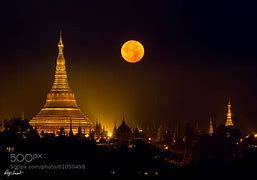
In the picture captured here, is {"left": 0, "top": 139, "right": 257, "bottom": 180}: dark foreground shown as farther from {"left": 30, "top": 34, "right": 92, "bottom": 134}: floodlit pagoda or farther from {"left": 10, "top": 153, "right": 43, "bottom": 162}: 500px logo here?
{"left": 30, "top": 34, "right": 92, "bottom": 134}: floodlit pagoda

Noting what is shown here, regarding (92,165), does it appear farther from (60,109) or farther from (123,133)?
(60,109)

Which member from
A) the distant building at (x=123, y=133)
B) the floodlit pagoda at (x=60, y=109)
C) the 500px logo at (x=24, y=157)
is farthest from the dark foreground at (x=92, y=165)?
the floodlit pagoda at (x=60, y=109)

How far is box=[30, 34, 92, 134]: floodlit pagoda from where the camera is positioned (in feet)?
240

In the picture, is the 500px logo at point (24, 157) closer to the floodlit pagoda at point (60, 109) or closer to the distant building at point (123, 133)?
the distant building at point (123, 133)

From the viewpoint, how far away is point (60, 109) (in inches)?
2923

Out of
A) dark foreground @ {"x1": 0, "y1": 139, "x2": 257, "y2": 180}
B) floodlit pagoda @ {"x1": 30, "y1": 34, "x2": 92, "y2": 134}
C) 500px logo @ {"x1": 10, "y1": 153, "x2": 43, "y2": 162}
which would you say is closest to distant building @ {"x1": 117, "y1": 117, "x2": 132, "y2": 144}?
floodlit pagoda @ {"x1": 30, "y1": 34, "x2": 92, "y2": 134}

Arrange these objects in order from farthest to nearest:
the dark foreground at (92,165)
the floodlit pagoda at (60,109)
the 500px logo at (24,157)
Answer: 1. the floodlit pagoda at (60,109)
2. the 500px logo at (24,157)
3. the dark foreground at (92,165)

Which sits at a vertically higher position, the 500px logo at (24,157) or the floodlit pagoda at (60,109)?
the floodlit pagoda at (60,109)

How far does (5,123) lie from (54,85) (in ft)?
36.0

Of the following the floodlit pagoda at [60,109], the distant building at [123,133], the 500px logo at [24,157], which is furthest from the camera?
the floodlit pagoda at [60,109]

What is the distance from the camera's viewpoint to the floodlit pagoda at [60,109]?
7312 centimetres

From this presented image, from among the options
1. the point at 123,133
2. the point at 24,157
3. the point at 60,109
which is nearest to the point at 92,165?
the point at 24,157

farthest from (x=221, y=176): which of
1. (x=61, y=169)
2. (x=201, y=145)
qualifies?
(x=201, y=145)

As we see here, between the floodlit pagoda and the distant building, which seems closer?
the distant building
